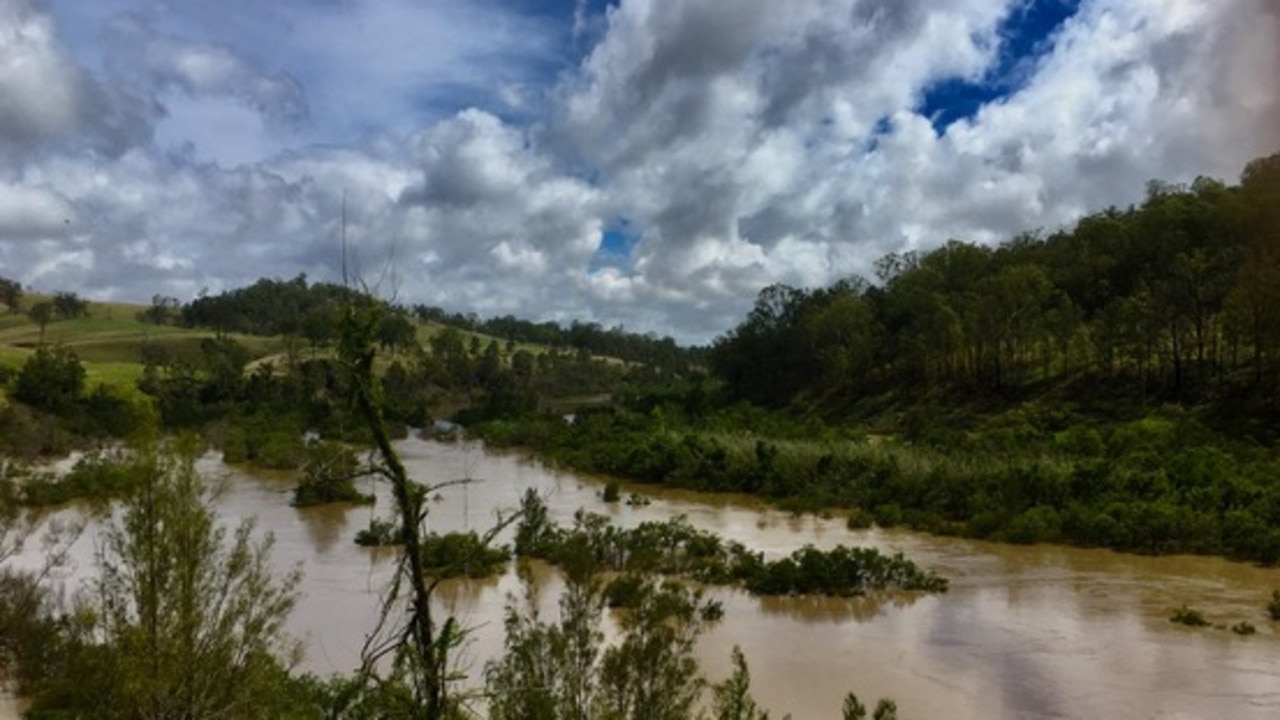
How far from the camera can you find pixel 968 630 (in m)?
26.2

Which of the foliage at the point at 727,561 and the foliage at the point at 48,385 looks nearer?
the foliage at the point at 727,561

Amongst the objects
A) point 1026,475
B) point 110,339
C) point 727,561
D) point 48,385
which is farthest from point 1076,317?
point 110,339

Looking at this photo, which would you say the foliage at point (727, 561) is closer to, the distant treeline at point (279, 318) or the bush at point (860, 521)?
the bush at point (860, 521)

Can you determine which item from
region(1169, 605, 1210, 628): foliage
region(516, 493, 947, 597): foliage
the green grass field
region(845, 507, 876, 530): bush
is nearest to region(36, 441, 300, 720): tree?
region(516, 493, 947, 597): foliage

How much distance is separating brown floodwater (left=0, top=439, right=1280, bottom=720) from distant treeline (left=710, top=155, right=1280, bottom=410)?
A: 25.6m

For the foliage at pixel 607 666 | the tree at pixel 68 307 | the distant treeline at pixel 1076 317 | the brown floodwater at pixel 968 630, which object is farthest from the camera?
the tree at pixel 68 307

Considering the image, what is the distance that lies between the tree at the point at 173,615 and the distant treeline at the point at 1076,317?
51441mm

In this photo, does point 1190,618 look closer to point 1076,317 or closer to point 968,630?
point 968,630

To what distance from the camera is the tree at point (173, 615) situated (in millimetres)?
12477

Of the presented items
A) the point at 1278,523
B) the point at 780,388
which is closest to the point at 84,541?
the point at 1278,523

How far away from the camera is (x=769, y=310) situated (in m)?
111

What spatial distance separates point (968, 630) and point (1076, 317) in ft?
146

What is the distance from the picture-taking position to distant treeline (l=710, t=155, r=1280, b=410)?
5619cm

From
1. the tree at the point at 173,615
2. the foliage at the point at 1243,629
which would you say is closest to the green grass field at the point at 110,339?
the tree at the point at 173,615
